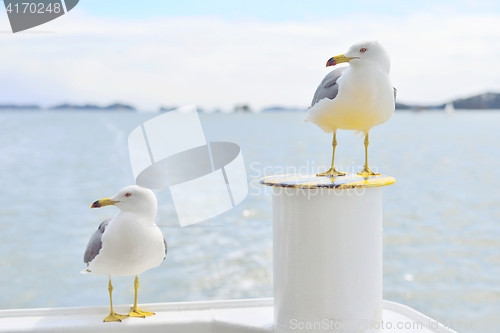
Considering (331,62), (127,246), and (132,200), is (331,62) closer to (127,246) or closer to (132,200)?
(132,200)

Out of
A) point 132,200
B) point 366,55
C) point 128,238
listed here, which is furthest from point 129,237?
point 366,55

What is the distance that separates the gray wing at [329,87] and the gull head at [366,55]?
4.7 inches

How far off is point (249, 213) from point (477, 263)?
14.0 ft

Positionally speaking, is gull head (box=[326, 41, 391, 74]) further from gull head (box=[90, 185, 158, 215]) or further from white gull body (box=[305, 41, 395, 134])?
gull head (box=[90, 185, 158, 215])

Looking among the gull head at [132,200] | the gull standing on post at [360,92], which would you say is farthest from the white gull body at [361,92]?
the gull head at [132,200]

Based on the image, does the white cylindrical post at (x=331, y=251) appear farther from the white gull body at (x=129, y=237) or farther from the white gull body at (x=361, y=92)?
the white gull body at (x=129, y=237)

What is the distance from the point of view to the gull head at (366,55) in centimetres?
215

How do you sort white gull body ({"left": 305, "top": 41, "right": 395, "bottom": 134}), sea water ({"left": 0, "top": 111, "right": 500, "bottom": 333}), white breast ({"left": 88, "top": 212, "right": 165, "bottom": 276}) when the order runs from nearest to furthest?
white gull body ({"left": 305, "top": 41, "right": 395, "bottom": 134}), white breast ({"left": 88, "top": 212, "right": 165, "bottom": 276}), sea water ({"left": 0, "top": 111, "right": 500, "bottom": 333})

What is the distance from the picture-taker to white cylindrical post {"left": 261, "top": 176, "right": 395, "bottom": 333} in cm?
215

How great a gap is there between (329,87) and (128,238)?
0.99 meters

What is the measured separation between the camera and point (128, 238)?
2.25m

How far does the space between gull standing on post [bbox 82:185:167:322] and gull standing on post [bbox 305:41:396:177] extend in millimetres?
809

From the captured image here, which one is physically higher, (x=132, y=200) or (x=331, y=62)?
(x=331, y=62)

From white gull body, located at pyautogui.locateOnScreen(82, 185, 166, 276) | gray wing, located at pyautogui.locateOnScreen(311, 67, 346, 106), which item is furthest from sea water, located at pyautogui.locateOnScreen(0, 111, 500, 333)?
white gull body, located at pyautogui.locateOnScreen(82, 185, 166, 276)
